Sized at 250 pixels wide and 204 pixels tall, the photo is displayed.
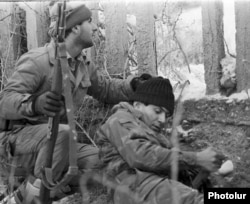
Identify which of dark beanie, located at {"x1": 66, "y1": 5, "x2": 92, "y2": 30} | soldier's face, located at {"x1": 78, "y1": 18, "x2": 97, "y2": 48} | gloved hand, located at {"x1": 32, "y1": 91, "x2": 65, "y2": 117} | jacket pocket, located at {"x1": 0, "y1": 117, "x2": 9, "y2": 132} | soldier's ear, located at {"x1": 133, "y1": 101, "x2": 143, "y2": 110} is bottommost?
jacket pocket, located at {"x1": 0, "y1": 117, "x2": 9, "y2": 132}

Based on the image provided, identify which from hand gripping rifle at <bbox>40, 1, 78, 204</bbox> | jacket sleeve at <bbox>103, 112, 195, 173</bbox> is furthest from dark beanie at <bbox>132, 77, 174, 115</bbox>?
hand gripping rifle at <bbox>40, 1, 78, 204</bbox>

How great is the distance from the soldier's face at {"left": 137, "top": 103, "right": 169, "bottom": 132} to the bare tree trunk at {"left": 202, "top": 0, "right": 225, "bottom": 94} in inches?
28.8

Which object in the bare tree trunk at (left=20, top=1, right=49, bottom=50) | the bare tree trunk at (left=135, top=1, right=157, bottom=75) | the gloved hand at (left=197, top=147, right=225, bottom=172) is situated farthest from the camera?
the bare tree trunk at (left=20, top=1, right=49, bottom=50)

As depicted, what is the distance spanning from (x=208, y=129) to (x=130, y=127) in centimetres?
86

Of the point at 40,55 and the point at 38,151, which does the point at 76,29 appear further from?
the point at 38,151

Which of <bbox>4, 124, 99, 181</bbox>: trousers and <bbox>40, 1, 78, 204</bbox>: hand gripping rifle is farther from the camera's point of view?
<bbox>4, 124, 99, 181</bbox>: trousers

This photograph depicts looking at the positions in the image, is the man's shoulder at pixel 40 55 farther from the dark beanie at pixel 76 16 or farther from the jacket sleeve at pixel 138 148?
the jacket sleeve at pixel 138 148

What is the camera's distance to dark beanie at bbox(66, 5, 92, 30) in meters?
3.60

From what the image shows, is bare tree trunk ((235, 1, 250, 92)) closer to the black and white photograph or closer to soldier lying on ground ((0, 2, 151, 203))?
the black and white photograph

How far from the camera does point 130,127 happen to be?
2992 mm

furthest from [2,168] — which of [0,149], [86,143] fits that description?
[86,143]

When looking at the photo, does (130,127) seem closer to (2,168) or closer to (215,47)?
(215,47)

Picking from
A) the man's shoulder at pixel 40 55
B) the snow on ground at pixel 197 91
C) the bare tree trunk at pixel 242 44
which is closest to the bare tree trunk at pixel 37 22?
the man's shoulder at pixel 40 55

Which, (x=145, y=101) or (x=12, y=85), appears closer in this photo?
(x=145, y=101)
